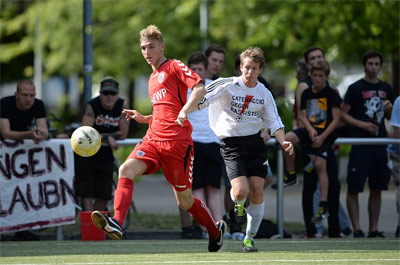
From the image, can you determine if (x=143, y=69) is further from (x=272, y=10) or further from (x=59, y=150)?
(x=59, y=150)

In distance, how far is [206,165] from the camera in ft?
39.5

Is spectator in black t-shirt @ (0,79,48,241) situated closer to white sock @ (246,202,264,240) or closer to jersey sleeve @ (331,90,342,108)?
white sock @ (246,202,264,240)

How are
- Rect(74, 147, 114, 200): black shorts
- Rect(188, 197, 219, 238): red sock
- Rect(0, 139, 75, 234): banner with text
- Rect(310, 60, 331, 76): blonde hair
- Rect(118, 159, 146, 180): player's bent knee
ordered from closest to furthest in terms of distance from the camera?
Rect(118, 159, 146, 180): player's bent knee
Rect(188, 197, 219, 238): red sock
Rect(0, 139, 75, 234): banner with text
Rect(310, 60, 331, 76): blonde hair
Rect(74, 147, 114, 200): black shorts

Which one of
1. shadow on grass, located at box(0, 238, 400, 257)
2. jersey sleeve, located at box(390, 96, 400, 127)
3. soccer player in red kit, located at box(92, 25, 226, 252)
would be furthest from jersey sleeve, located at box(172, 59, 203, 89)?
jersey sleeve, located at box(390, 96, 400, 127)

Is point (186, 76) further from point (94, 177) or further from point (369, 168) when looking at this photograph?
point (369, 168)

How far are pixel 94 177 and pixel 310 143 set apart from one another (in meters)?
2.97

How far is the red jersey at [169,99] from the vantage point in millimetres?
9188

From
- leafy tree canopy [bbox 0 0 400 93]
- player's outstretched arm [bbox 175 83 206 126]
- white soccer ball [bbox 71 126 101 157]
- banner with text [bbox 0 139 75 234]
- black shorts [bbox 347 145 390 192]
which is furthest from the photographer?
leafy tree canopy [bbox 0 0 400 93]

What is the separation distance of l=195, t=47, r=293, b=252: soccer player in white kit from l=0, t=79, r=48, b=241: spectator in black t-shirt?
9.79 feet

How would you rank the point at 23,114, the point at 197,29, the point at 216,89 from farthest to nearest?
the point at 197,29, the point at 23,114, the point at 216,89

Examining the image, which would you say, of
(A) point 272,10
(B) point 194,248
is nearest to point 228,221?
(B) point 194,248

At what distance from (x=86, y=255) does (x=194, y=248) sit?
1.39 m

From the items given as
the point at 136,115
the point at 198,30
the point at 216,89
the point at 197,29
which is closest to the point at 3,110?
the point at 136,115

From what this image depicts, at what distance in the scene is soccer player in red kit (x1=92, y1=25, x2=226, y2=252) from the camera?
901 centimetres
